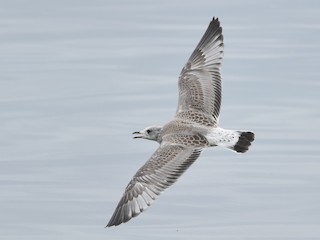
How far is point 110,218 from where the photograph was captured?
1513 cm

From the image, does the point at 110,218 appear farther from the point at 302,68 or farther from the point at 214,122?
the point at 302,68

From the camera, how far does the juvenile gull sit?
14.7 metres

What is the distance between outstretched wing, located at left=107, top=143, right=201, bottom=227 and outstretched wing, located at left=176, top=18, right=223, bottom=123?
100 cm

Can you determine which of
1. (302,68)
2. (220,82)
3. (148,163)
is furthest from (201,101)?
(302,68)

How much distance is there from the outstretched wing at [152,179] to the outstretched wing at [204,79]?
1.00 meters

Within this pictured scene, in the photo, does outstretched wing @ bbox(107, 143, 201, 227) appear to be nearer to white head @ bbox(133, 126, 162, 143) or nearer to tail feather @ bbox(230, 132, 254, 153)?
tail feather @ bbox(230, 132, 254, 153)

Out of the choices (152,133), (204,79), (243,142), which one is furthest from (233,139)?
(204,79)

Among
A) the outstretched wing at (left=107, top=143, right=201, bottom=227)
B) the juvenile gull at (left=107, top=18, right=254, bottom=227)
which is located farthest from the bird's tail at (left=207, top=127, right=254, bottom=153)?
the outstretched wing at (left=107, top=143, right=201, bottom=227)

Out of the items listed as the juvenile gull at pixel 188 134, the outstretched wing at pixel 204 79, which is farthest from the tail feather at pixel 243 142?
the outstretched wing at pixel 204 79

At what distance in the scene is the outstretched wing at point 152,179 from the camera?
574 inches

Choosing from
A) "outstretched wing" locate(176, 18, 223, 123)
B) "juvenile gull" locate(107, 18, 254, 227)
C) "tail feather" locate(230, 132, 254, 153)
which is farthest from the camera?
"outstretched wing" locate(176, 18, 223, 123)

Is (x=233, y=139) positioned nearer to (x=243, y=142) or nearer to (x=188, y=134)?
(x=243, y=142)

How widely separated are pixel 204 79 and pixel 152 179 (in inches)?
78.8

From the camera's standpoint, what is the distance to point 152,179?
1477cm
